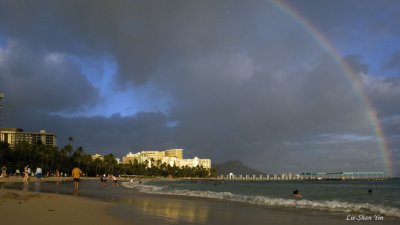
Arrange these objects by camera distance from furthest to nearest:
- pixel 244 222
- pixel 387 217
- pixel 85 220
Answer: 1. pixel 387 217
2. pixel 244 222
3. pixel 85 220

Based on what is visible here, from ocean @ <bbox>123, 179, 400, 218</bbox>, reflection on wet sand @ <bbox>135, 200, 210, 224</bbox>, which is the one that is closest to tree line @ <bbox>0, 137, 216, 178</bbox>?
ocean @ <bbox>123, 179, 400, 218</bbox>

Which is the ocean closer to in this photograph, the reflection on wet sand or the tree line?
the reflection on wet sand

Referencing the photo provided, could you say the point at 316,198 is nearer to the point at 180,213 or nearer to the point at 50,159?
the point at 180,213

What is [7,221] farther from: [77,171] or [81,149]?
[81,149]

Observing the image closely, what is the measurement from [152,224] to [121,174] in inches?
7305

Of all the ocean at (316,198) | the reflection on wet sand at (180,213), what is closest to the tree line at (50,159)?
the ocean at (316,198)

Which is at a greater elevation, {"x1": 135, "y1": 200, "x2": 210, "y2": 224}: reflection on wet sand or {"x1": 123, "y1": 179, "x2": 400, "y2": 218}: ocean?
{"x1": 135, "y1": 200, "x2": 210, "y2": 224}: reflection on wet sand

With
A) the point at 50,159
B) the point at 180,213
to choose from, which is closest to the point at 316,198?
the point at 180,213

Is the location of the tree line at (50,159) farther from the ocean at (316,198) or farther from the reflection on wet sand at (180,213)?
the reflection on wet sand at (180,213)

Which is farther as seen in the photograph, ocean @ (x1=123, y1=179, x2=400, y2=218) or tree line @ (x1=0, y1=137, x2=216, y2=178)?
tree line @ (x1=0, y1=137, x2=216, y2=178)

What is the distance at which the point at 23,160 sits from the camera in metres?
104

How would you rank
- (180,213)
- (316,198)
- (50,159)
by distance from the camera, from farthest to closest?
(50,159) < (316,198) < (180,213)

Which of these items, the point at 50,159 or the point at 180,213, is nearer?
the point at 180,213

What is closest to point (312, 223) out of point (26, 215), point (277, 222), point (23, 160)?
point (277, 222)
